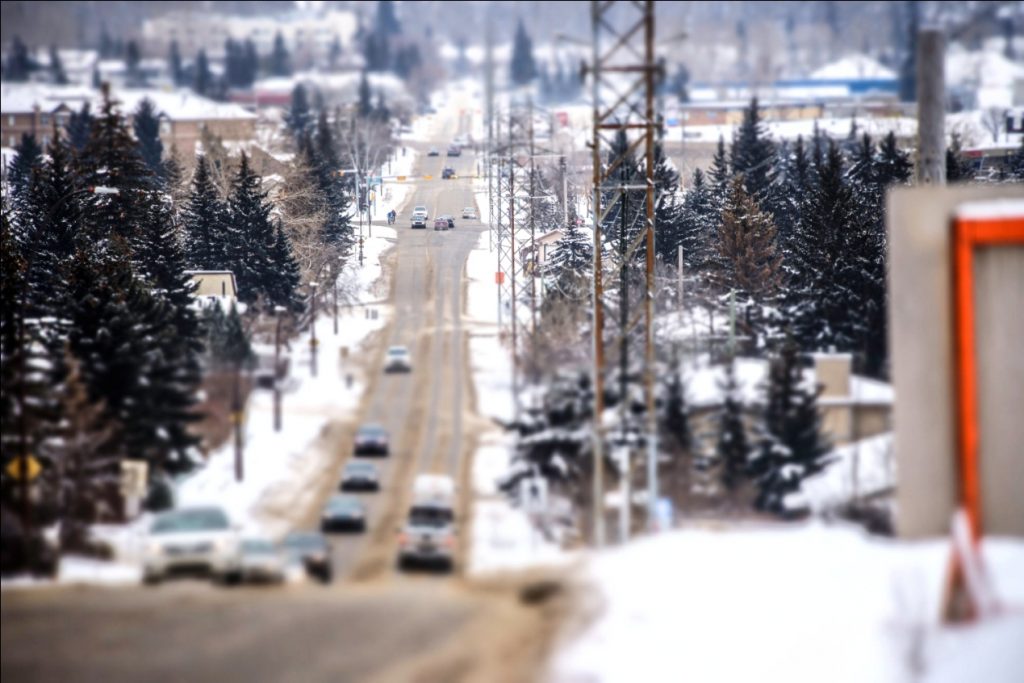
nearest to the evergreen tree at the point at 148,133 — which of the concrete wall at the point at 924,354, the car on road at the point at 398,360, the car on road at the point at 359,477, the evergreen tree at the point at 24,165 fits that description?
the evergreen tree at the point at 24,165

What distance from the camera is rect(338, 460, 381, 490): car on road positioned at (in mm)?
14258

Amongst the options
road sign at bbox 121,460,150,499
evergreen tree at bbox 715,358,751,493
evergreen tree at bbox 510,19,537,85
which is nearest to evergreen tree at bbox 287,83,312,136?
evergreen tree at bbox 510,19,537,85

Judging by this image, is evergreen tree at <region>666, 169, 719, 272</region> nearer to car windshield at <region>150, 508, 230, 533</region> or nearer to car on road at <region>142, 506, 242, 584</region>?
car windshield at <region>150, 508, 230, 533</region>

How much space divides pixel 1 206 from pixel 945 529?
2882 centimetres

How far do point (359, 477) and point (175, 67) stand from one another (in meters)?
114

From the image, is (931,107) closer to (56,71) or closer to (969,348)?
(969,348)

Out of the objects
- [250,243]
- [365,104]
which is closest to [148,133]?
[365,104]

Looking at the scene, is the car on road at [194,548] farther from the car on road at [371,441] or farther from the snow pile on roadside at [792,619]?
the snow pile on roadside at [792,619]

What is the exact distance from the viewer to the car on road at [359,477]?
14.3 m

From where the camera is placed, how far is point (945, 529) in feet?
41.9

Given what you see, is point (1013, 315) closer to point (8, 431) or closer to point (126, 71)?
point (8, 431)

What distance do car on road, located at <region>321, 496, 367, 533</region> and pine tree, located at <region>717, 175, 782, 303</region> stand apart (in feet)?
57.9

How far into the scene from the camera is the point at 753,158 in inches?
1991

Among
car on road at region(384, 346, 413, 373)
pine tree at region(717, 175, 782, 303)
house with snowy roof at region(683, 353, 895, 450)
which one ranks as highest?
pine tree at region(717, 175, 782, 303)
